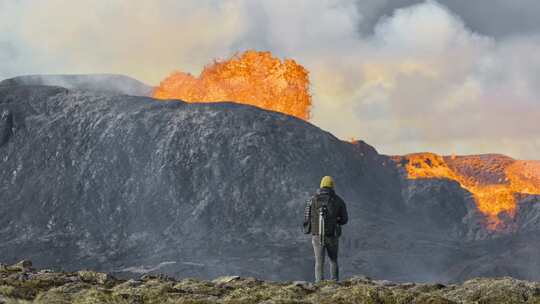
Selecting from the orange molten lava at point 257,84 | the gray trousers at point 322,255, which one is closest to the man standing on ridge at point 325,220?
the gray trousers at point 322,255

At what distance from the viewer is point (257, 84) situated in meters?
117

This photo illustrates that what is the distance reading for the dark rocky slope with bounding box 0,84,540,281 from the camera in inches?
3164

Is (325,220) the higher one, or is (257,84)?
(257,84)

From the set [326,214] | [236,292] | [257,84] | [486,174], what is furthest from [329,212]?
[486,174]

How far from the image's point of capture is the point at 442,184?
122375 millimetres

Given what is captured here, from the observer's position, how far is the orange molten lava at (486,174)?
397 ft

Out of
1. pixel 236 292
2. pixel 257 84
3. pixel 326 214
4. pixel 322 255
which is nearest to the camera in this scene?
pixel 236 292

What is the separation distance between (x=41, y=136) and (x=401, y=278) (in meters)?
46.5

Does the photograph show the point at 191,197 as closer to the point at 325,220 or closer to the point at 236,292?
the point at 325,220

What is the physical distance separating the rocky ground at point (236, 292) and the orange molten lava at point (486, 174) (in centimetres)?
10257

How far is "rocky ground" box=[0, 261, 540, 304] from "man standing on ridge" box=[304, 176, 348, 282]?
183 cm

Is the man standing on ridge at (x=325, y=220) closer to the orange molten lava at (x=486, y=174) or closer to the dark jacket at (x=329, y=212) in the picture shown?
the dark jacket at (x=329, y=212)

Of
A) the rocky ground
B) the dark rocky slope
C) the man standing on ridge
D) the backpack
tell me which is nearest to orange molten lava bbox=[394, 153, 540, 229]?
the dark rocky slope

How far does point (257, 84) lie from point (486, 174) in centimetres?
3874
